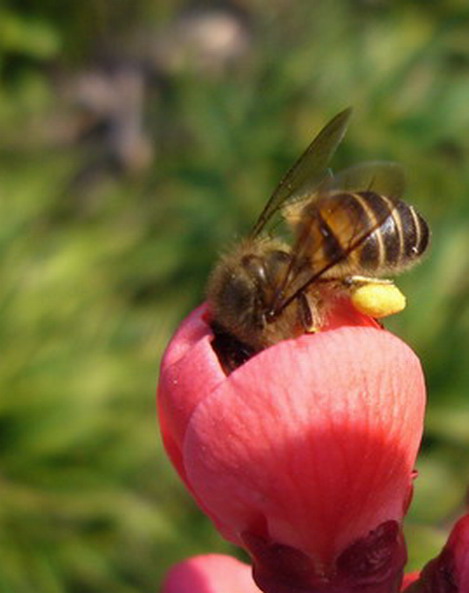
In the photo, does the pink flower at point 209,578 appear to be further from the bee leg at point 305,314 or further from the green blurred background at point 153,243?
the green blurred background at point 153,243

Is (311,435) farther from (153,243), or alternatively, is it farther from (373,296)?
(153,243)

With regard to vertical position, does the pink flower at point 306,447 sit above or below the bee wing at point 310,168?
below

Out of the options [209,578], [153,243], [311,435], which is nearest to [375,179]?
[311,435]

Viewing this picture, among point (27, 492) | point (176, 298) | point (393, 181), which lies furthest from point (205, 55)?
point (393, 181)

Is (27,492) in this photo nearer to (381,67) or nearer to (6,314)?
(6,314)

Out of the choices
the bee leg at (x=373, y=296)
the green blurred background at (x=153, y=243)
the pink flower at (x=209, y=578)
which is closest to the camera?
the bee leg at (x=373, y=296)

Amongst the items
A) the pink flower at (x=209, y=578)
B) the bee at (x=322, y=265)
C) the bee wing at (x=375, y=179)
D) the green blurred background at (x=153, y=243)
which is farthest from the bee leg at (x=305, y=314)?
the green blurred background at (x=153, y=243)

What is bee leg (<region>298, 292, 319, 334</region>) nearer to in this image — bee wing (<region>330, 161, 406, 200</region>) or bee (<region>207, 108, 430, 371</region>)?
bee (<region>207, 108, 430, 371</region>)
